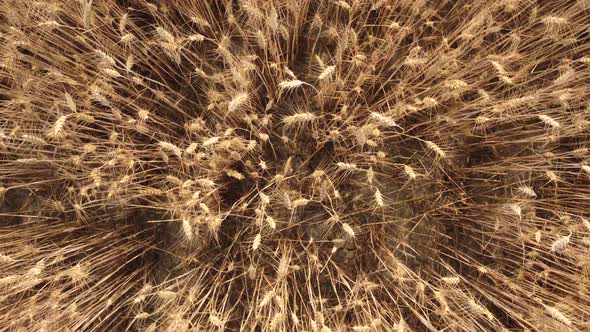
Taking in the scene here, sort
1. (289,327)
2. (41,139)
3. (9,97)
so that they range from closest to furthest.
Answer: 1. (41,139)
2. (289,327)
3. (9,97)

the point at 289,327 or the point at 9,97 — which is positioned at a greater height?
the point at 9,97

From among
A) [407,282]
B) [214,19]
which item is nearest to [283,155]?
[214,19]

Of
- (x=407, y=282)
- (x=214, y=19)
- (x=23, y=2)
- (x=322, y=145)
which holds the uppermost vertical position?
(x=23, y=2)

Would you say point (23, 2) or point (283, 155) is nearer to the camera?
point (23, 2)

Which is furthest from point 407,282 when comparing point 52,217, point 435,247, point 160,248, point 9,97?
point 9,97

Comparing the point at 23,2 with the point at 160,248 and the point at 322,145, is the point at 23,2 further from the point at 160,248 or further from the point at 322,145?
the point at 322,145

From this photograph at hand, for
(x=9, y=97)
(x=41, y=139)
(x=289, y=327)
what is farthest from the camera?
(x=9, y=97)
